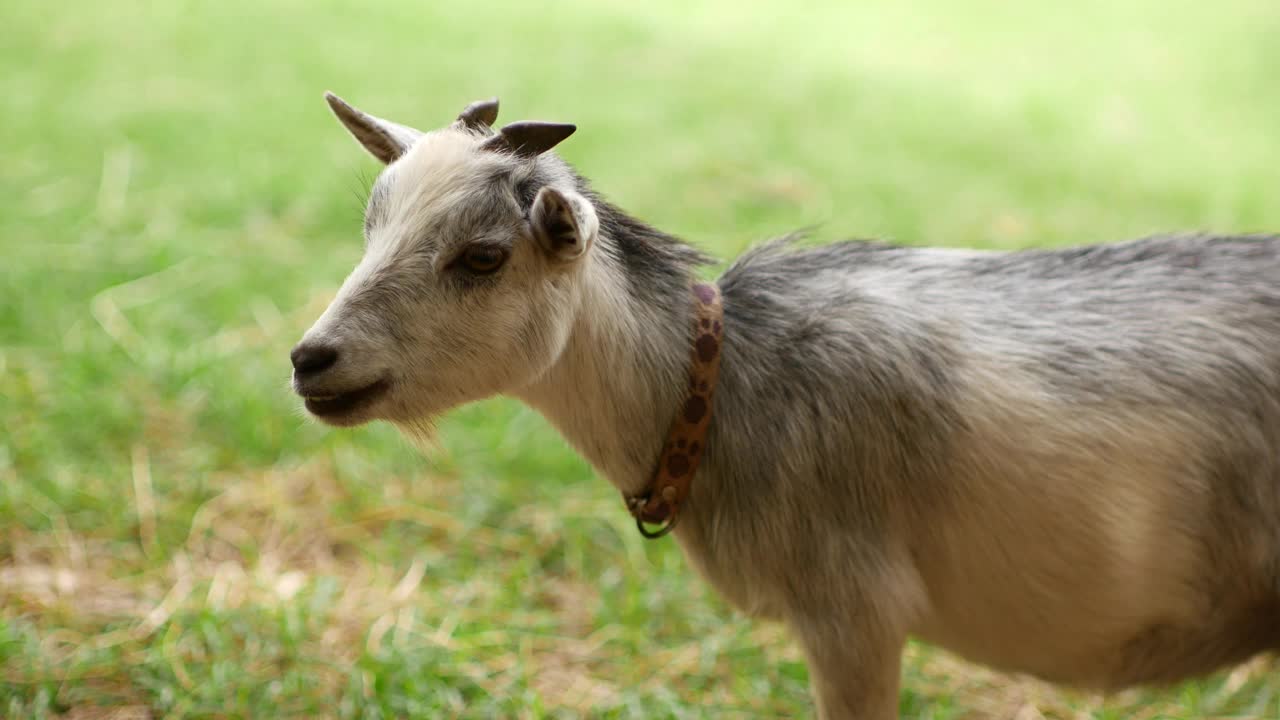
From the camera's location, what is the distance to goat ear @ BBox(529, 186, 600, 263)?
2113mm

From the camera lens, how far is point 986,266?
2.64 meters

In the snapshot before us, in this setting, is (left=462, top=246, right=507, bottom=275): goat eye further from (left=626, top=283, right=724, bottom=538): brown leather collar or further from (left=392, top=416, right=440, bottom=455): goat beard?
(left=626, top=283, right=724, bottom=538): brown leather collar

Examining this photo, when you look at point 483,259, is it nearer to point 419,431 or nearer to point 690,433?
point 419,431

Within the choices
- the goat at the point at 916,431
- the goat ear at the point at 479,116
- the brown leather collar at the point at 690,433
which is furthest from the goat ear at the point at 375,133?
the brown leather collar at the point at 690,433

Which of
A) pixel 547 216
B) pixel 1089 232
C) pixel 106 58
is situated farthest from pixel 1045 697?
pixel 106 58

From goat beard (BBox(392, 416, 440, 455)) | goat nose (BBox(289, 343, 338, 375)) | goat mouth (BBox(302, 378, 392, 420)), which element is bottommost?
goat beard (BBox(392, 416, 440, 455))

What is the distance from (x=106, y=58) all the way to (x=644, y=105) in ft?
12.0

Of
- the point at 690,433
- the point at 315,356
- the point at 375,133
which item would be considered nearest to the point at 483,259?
the point at 315,356

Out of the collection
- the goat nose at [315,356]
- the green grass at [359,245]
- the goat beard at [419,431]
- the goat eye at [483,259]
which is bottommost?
the green grass at [359,245]

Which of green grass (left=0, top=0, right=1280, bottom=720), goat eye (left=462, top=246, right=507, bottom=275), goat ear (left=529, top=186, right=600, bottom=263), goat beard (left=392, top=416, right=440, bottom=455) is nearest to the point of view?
goat ear (left=529, top=186, right=600, bottom=263)

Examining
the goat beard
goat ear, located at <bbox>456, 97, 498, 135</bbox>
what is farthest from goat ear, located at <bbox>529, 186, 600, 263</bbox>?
the goat beard

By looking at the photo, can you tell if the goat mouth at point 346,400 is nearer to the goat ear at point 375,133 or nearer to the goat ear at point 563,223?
the goat ear at point 563,223

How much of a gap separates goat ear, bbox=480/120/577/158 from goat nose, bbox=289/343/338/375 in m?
0.52

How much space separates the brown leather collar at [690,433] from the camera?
2424 millimetres
